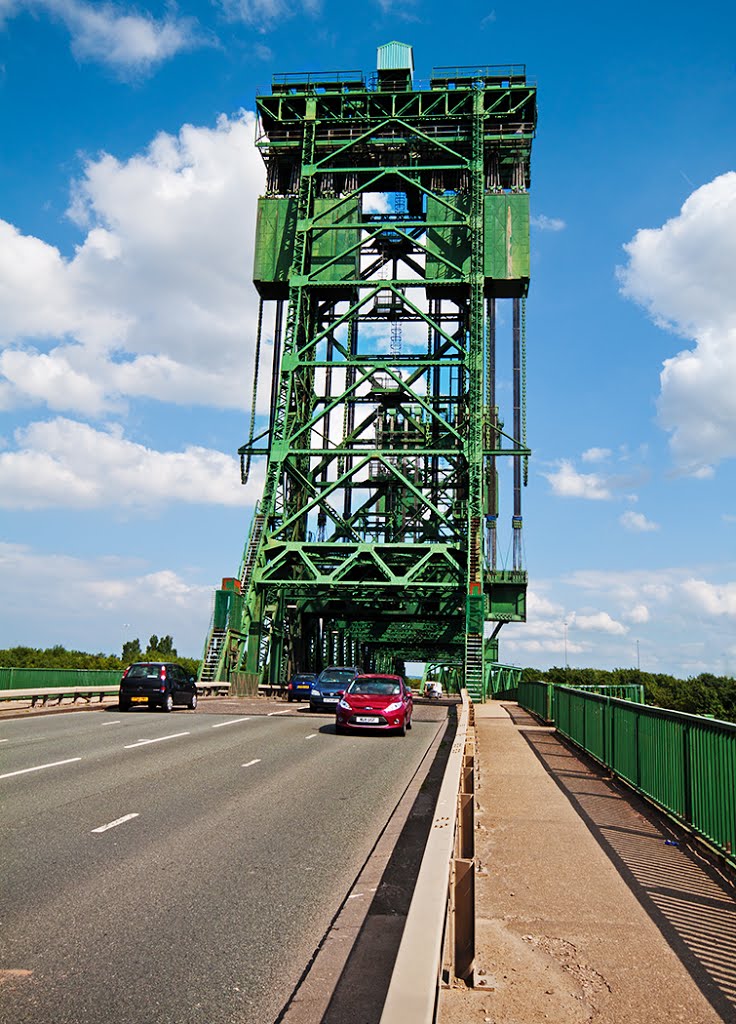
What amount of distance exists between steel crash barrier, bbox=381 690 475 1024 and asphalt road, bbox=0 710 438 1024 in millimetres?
919

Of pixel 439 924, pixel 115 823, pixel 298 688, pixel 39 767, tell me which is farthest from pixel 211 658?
pixel 439 924

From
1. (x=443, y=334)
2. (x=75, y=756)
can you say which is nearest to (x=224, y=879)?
(x=75, y=756)

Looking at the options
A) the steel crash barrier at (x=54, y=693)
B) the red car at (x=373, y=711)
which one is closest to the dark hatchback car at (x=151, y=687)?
the steel crash barrier at (x=54, y=693)

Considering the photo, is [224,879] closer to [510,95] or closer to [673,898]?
[673,898]

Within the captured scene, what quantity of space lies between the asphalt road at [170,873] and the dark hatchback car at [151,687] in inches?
421

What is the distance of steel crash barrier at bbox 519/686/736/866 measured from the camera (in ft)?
26.9

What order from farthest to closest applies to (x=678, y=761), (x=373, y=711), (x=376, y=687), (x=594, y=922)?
(x=376, y=687), (x=373, y=711), (x=678, y=761), (x=594, y=922)

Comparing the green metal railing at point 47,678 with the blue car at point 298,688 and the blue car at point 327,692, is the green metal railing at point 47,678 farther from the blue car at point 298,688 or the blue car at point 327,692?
the blue car at point 298,688

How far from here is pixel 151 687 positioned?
1038 inches

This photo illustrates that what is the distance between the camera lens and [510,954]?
571 centimetres

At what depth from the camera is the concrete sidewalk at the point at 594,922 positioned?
4934 mm

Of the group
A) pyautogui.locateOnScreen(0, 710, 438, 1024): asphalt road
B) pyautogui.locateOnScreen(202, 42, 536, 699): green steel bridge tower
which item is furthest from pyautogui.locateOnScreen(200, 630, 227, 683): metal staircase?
pyautogui.locateOnScreen(0, 710, 438, 1024): asphalt road

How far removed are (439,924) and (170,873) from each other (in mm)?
3520

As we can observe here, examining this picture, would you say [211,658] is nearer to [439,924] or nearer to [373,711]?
[373,711]
